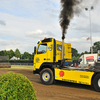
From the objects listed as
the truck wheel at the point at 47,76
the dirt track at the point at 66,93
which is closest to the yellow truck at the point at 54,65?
the truck wheel at the point at 47,76

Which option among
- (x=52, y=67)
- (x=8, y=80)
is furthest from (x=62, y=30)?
(x=8, y=80)

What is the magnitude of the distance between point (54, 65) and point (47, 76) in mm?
977

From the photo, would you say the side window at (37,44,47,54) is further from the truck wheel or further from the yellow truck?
the truck wheel

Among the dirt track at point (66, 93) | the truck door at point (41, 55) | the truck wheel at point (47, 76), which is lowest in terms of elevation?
the dirt track at point (66, 93)

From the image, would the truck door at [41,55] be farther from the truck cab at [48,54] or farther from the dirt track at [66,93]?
the dirt track at [66,93]

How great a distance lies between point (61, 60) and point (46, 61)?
1.14 metres

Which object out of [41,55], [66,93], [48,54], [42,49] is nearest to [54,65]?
[48,54]

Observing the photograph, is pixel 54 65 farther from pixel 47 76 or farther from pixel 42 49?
pixel 42 49

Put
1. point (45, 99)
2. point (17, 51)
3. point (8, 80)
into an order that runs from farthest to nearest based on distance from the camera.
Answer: point (17, 51), point (45, 99), point (8, 80)

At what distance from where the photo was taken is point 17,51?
408 feet

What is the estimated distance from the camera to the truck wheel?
898 centimetres

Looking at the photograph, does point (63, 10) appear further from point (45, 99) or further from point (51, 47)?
point (45, 99)

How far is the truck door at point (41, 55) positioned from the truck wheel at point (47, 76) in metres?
0.71

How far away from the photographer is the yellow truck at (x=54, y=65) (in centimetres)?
806
